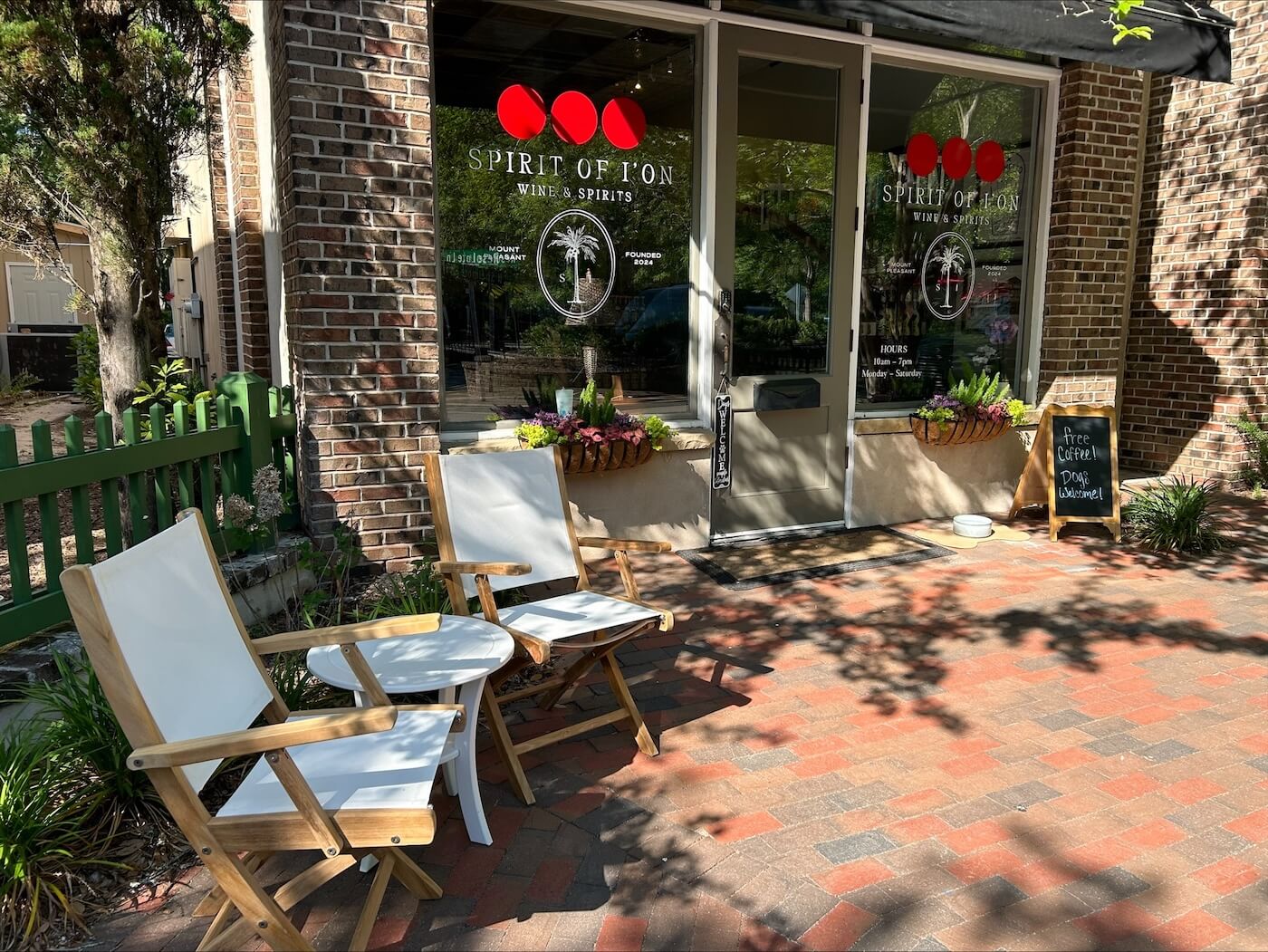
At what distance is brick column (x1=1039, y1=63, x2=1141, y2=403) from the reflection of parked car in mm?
2961

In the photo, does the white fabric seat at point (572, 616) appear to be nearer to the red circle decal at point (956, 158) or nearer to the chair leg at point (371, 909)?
the chair leg at point (371, 909)

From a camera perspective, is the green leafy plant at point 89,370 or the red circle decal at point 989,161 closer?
the red circle decal at point 989,161

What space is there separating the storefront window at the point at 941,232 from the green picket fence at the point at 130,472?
385cm

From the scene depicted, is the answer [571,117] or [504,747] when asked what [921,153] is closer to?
[571,117]

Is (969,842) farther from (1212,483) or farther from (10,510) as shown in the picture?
(1212,483)

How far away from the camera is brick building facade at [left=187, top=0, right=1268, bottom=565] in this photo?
14.4ft

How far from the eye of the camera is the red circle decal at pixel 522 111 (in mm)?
5031

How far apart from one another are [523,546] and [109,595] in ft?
5.78

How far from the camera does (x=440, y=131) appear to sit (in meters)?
4.91

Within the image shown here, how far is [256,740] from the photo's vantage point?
6.46 feet

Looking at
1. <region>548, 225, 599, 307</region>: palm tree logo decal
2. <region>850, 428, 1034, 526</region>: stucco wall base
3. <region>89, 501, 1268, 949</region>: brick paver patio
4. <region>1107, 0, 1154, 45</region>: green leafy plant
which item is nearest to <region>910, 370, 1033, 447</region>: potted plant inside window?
<region>850, 428, 1034, 526</region>: stucco wall base

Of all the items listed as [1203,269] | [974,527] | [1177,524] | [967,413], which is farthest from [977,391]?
[1203,269]

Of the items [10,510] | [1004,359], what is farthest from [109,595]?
[1004,359]

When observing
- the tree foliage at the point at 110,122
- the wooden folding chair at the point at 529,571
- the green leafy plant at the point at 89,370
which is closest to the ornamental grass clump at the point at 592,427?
the wooden folding chair at the point at 529,571
